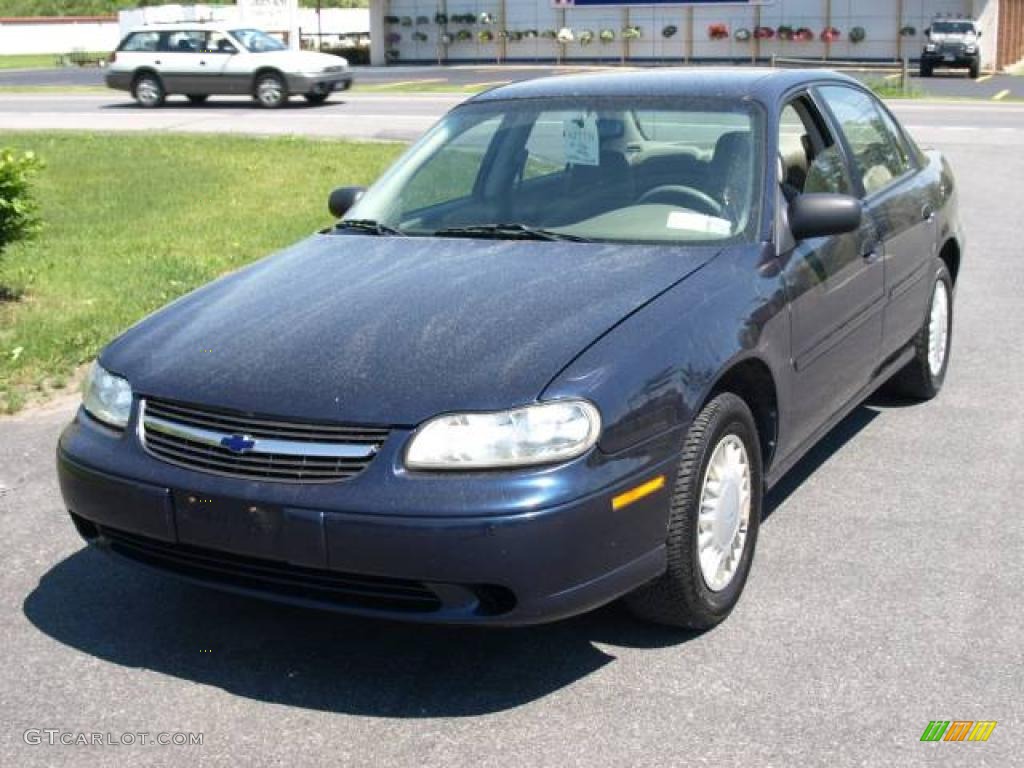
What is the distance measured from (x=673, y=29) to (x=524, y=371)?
1747 inches

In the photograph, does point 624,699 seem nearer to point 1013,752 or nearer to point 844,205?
point 1013,752

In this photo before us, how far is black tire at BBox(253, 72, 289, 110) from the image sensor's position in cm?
2769

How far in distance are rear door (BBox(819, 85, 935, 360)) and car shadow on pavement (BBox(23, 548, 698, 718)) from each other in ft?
7.23

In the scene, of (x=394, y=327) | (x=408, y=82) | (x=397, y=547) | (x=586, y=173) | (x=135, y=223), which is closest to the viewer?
(x=397, y=547)

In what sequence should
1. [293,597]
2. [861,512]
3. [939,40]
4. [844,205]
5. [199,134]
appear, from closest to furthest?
[293,597]
[844,205]
[861,512]
[199,134]
[939,40]

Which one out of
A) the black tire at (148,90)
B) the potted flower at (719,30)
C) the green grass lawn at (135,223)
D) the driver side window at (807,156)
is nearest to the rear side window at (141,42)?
the black tire at (148,90)

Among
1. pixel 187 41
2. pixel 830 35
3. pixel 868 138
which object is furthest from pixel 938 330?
pixel 830 35

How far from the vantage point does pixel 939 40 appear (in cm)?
3903

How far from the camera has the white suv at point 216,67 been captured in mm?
27750

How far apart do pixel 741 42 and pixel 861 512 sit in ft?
139

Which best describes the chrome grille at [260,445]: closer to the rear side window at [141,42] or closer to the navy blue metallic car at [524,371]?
the navy blue metallic car at [524,371]

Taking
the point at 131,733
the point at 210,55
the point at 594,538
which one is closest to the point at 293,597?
the point at 131,733

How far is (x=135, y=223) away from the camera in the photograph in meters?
12.3

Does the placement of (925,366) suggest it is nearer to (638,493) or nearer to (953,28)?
(638,493)
